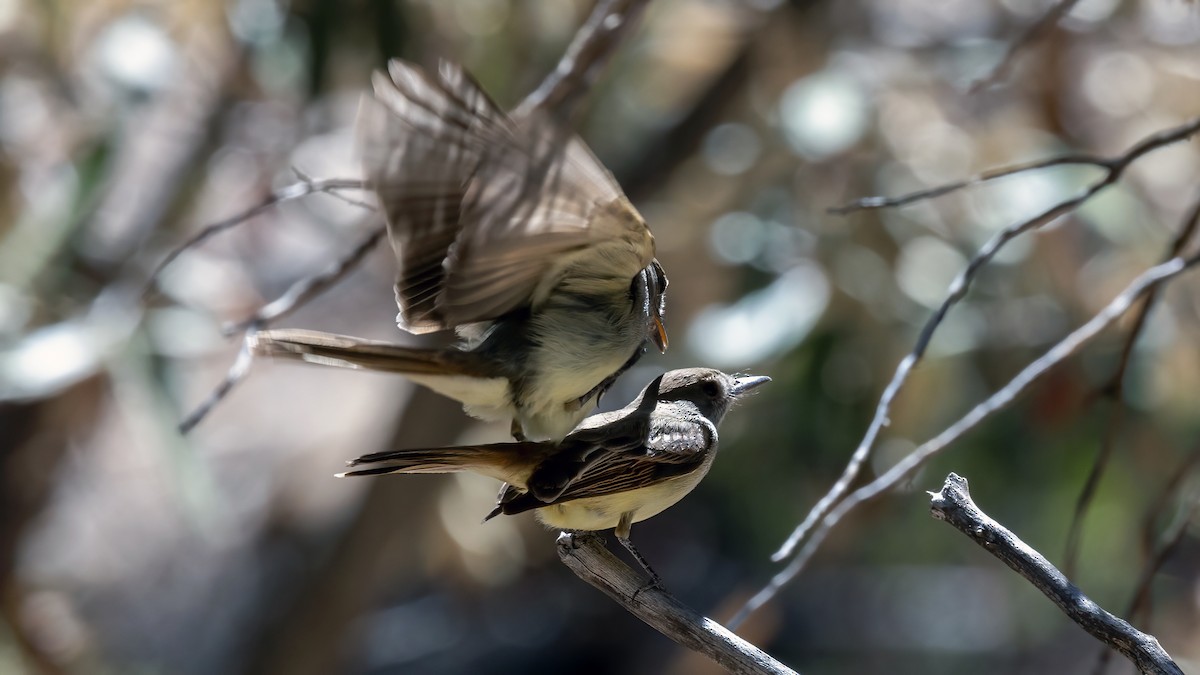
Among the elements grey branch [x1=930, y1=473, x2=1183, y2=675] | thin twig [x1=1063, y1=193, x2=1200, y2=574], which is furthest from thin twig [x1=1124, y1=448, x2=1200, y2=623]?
grey branch [x1=930, y1=473, x2=1183, y2=675]

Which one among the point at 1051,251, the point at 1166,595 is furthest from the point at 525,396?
the point at 1166,595

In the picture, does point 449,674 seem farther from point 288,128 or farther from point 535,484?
point 535,484

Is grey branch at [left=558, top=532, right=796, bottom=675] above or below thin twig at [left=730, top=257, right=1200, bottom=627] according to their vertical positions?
below

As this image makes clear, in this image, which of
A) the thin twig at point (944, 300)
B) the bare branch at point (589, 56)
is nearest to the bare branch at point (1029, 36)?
the thin twig at point (944, 300)

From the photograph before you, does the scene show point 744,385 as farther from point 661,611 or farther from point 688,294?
point 688,294

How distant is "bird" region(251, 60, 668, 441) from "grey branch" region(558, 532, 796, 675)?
30cm

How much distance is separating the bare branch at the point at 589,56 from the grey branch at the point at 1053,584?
52.2 inches

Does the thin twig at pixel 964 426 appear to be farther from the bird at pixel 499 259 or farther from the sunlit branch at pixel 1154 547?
the bird at pixel 499 259

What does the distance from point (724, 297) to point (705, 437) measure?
2.65 m

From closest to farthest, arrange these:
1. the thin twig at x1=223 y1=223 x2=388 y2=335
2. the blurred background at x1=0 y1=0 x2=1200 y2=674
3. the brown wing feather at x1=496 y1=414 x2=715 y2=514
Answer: the brown wing feather at x1=496 y1=414 x2=715 y2=514, the thin twig at x1=223 y1=223 x2=388 y2=335, the blurred background at x1=0 y1=0 x2=1200 y2=674

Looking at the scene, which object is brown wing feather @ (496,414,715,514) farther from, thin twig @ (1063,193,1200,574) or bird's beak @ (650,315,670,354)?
thin twig @ (1063,193,1200,574)

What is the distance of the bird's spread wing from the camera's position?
197 cm

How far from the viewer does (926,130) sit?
17.6ft

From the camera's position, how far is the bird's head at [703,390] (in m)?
2.97
